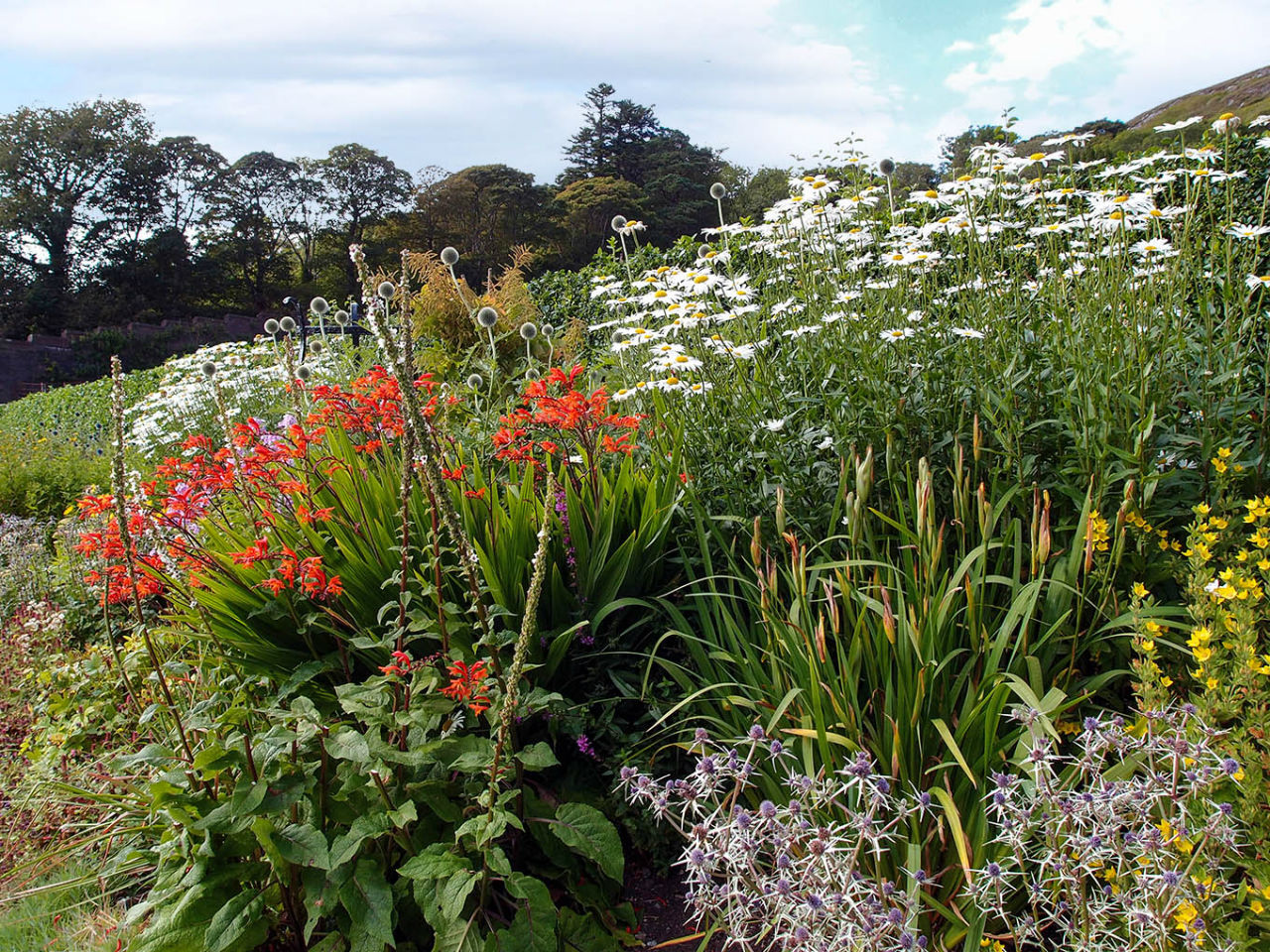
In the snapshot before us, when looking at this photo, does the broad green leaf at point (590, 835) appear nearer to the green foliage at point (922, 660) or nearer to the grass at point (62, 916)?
the green foliage at point (922, 660)

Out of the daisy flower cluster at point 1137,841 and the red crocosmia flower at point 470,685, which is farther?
the red crocosmia flower at point 470,685

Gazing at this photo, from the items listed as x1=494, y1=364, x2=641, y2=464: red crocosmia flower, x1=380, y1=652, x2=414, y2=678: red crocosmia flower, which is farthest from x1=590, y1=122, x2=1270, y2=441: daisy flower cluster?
x1=380, y1=652, x2=414, y2=678: red crocosmia flower

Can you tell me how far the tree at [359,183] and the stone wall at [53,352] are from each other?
1254 cm

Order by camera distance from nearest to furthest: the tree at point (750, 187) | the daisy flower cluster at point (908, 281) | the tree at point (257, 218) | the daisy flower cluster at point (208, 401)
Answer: the daisy flower cluster at point (908, 281) → the daisy flower cluster at point (208, 401) → the tree at point (750, 187) → the tree at point (257, 218)

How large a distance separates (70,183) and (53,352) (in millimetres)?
14341

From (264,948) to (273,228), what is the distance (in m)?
44.0

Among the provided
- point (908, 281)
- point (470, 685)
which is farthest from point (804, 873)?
point (908, 281)

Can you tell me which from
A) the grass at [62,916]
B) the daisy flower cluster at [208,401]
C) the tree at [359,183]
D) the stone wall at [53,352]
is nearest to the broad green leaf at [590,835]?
Answer: the grass at [62,916]

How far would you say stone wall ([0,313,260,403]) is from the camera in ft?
87.9

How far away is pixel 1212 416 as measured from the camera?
8.30ft

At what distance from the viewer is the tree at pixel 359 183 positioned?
4081 cm

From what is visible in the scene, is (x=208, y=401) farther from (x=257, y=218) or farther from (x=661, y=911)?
(x=257, y=218)

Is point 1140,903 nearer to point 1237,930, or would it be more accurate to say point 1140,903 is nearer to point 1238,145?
point 1237,930

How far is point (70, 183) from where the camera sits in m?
37.1
